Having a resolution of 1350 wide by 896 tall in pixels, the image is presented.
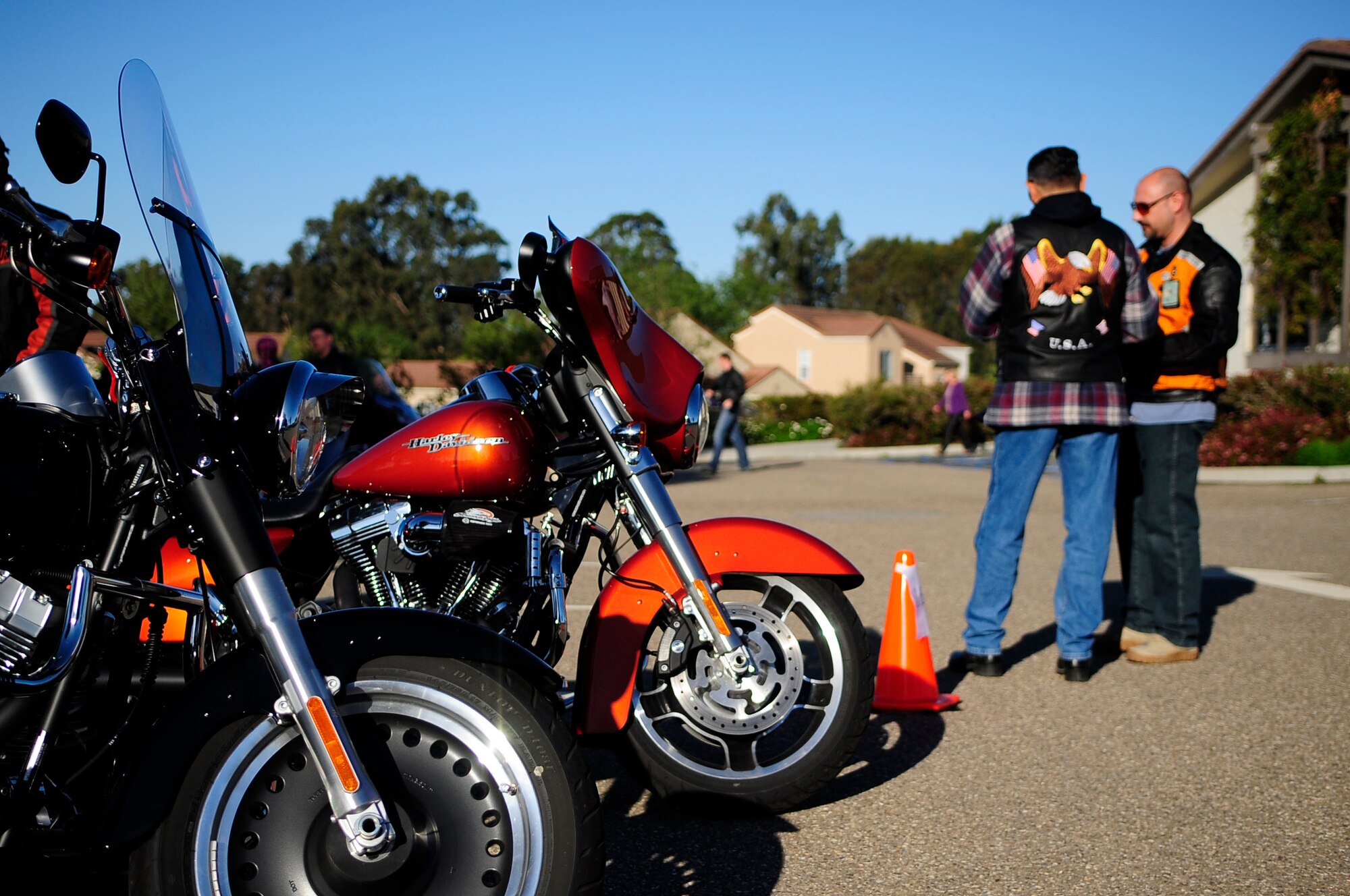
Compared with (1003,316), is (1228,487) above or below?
below

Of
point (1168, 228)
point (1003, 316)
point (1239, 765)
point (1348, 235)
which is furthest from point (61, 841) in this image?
point (1348, 235)

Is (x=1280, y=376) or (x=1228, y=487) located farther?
(x=1280, y=376)

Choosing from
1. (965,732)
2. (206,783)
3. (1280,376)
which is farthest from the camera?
(1280,376)

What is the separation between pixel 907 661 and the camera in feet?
14.8

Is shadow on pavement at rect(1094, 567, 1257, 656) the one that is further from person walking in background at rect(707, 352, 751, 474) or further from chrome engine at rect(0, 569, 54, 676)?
person walking in background at rect(707, 352, 751, 474)

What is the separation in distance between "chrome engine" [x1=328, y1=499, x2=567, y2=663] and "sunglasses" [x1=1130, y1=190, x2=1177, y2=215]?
376 centimetres

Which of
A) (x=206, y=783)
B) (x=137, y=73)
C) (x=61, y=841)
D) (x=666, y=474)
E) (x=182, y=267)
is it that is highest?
(x=137, y=73)

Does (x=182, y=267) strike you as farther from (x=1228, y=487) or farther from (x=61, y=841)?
(x=1228, y=487)

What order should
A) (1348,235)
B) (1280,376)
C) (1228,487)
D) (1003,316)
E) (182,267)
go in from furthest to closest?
(1348,235) < (1280,376) < (1228,487) < (1003,316) < (182,267)

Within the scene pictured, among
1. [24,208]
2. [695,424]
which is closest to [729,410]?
[695,424]

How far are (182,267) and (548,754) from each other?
1298mm

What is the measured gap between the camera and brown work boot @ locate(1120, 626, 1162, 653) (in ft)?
17.9

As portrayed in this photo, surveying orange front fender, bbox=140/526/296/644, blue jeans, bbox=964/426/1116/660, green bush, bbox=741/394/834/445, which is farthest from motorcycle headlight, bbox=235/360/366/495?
green bush, bbox=741/394/834/445

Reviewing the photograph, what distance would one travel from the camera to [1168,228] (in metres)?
5.57
